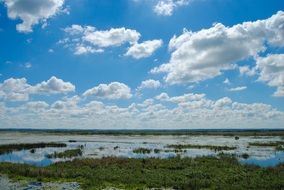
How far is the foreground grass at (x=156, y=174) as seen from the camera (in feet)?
83.6

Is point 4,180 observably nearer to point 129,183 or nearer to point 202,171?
point 129,183

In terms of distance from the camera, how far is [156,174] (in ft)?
97.7

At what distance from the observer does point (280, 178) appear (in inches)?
1080

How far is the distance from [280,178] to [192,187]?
804 centimetres

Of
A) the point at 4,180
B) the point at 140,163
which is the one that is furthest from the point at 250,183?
the point at 4,180

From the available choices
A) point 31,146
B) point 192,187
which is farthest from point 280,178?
point 31,146

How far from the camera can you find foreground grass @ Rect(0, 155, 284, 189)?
2548 centimetres

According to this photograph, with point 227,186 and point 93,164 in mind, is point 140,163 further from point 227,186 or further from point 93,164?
point 227,186

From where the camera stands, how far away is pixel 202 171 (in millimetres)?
31297

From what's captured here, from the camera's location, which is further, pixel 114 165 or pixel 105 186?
pixel 114 165

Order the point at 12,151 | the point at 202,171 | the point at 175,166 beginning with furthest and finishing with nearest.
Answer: the point at 12,151 < the point at 175,166 < the point at 202,171

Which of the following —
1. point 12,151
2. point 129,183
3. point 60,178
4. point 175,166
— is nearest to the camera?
point 129,183

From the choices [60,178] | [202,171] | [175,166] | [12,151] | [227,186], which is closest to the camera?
[227,186]

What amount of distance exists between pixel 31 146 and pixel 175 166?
42444 millimetres
